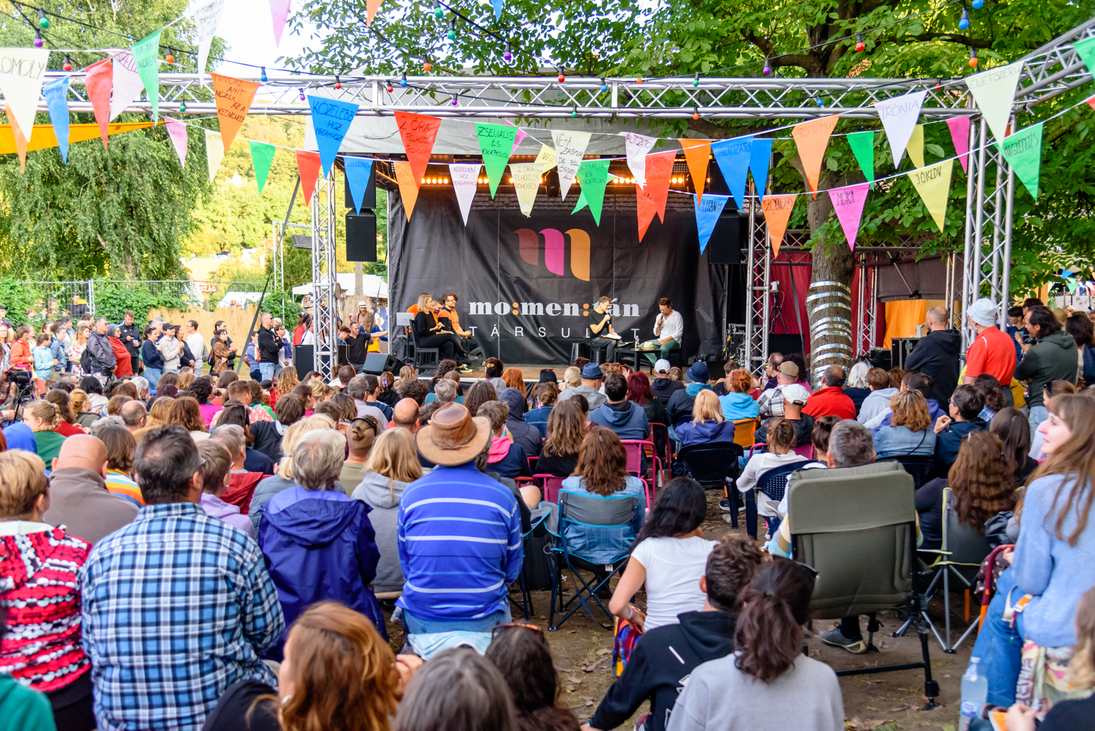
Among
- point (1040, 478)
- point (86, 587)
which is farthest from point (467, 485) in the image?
point (1040, 478)

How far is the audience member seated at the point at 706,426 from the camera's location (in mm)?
5746

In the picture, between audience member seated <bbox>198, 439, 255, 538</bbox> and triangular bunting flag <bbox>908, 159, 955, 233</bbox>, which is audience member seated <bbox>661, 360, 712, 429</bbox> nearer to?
triangular bunting flag <bbox>908, 159, 955, 233</bbox>

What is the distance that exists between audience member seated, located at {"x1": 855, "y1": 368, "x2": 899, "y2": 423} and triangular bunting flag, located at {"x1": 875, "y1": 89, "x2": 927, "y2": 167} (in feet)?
6.48

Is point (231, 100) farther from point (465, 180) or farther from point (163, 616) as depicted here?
point (163, 616)

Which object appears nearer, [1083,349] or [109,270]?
[1083,349]

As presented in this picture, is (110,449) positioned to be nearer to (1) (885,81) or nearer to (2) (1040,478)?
(2) (1040,478)

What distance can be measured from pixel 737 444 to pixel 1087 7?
512 cm

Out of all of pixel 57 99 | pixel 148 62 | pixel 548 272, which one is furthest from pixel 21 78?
pixel 548 272

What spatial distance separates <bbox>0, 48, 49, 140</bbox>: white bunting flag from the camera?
6359mm

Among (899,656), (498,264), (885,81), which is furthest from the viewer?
(498,264)

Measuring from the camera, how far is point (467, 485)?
2848 mm

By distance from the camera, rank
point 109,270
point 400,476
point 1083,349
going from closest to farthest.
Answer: point 400,476 → point 1083,349 → point 109,270

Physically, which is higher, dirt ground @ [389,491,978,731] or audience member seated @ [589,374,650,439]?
audience member seated @ [589,374,650,439]

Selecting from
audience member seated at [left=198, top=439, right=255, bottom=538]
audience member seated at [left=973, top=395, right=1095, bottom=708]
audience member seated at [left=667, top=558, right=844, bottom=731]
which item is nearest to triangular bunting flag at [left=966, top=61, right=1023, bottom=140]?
audience member seated at [left=973, top=395, right=1095, bottom=708]
